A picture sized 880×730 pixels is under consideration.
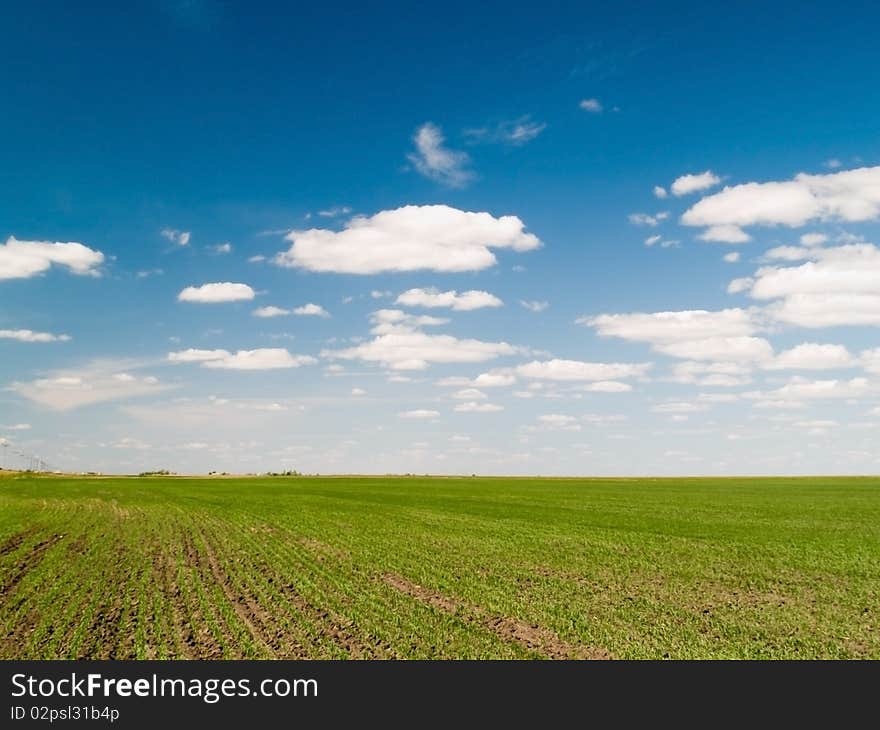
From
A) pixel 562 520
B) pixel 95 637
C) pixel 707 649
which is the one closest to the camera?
pixel 707 649

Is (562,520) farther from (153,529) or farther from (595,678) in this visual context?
(595,678)

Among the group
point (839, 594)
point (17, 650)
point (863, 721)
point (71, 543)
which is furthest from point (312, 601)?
point (71, 543)

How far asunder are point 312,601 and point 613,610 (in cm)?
778

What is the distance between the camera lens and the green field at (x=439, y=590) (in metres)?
13.8

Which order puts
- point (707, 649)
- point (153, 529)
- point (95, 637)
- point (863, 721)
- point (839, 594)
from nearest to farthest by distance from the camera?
point (863, 721), point (707, 649), point (95, 637), point (839, 594), point (153, 529)

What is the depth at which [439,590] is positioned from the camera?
1872 cm

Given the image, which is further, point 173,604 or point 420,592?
point 420,592

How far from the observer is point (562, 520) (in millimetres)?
40312

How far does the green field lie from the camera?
13.8 m

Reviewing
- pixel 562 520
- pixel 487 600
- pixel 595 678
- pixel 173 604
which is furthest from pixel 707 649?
pixel 562 520

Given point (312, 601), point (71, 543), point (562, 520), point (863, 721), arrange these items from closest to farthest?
point (863, 721) < point (312, 601) < point (71, 543) < point (562, 520)

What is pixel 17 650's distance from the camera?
45.1 ft

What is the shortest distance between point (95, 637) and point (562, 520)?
30188 millimetres

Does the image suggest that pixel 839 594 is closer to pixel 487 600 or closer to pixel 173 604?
pixel 487 600
